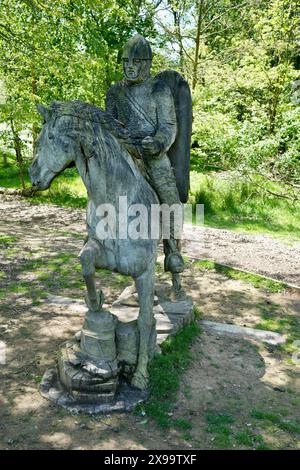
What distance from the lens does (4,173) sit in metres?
18.8

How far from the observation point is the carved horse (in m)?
3.37

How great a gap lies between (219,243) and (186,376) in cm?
583

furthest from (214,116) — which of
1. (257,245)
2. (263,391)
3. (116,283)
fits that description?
(263,391)

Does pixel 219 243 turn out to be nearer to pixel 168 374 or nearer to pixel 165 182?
pixel 165 182

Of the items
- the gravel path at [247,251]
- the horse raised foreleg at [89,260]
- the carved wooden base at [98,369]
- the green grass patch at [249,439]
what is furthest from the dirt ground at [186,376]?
the horse raised foreleg at [89,260]

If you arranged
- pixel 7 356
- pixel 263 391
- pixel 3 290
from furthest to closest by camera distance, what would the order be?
pixel 3 290 → pixel 7 356 → pixel 263 391

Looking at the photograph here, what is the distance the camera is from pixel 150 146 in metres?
3.93

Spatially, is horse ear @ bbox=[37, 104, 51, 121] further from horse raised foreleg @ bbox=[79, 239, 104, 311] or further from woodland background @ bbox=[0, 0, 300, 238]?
woodland background @ bbox=[0, 0, 300, 238]

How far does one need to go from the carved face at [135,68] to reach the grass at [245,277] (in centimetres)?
430

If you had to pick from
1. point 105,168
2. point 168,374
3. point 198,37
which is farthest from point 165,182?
point 198,37

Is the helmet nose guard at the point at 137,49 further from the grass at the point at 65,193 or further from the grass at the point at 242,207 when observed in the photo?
the grass at the point at 65,193

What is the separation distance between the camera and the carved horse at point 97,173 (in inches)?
133
